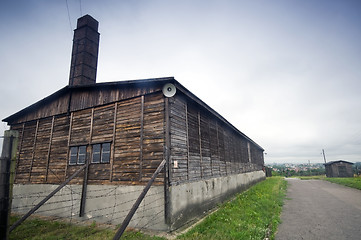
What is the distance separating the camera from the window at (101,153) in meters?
8.65

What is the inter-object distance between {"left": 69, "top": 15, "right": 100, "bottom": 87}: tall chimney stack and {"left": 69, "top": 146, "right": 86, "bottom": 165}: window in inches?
205

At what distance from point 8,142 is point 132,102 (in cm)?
509

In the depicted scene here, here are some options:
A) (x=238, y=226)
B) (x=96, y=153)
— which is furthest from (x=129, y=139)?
(x=238, y=226)

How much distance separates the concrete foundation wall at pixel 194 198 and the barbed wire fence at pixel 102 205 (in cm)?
49

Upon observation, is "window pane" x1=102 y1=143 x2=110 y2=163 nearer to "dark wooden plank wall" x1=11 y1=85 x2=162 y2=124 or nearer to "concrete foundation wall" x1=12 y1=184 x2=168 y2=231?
"concrete foundation wall" x1=12 y1=184 x2=168 y2=231

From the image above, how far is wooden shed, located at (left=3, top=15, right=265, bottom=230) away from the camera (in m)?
7.53

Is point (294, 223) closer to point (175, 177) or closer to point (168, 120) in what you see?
point (175, 177)

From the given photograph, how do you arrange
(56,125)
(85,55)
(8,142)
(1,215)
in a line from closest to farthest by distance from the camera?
1. (1,215)
2. (8,142)
3. (56,125)
4. (85,55)

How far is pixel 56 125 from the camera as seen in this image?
10.8 meters

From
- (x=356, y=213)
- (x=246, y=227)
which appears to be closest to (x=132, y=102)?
(x=246, y=227)

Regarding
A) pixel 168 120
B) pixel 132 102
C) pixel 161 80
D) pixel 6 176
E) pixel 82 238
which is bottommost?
pixel 82 238

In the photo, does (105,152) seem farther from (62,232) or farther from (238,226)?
(238,226)

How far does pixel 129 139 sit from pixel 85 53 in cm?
893

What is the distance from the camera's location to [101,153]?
8820mm
